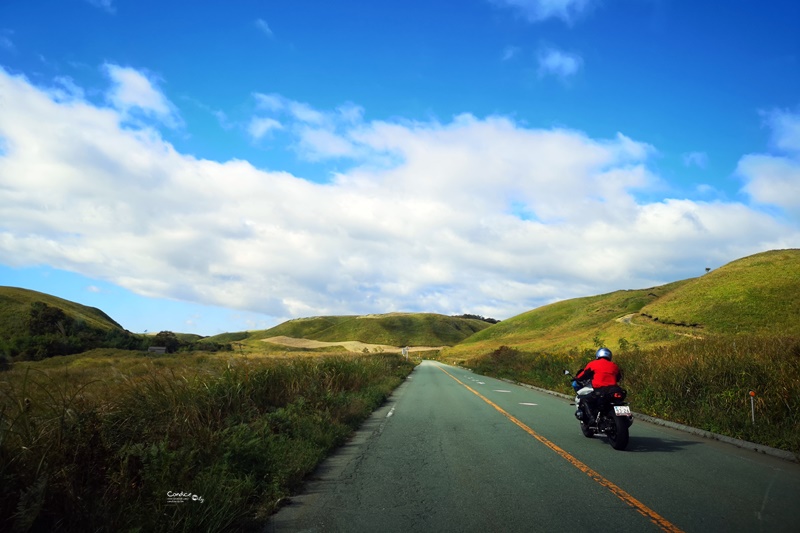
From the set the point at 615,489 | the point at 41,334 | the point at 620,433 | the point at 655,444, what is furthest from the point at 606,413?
the point at 41,334

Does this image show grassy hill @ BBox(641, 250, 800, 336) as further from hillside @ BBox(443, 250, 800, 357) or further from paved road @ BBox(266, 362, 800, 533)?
paved road @ BBox(266, 362, 800, 533)

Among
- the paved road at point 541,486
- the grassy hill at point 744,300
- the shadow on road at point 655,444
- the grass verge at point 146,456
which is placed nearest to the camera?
the grass verge at point 146,456

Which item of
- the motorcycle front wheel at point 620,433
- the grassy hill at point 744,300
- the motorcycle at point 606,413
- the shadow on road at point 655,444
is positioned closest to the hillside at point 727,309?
the grassy hill at point 744,300

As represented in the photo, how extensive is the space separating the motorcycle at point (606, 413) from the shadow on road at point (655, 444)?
424 millimetres

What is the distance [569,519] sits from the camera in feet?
16.9

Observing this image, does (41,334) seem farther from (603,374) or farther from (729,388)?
(729,388)

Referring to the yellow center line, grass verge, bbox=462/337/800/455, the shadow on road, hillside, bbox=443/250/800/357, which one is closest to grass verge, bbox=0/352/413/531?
the yellow center line

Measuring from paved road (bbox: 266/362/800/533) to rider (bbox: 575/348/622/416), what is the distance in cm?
116

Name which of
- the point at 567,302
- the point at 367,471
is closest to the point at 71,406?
the point at 367,471

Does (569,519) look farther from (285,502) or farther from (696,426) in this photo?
(696,426)

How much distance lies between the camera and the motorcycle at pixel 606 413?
30.3ft

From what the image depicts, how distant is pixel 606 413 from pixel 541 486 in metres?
4.13

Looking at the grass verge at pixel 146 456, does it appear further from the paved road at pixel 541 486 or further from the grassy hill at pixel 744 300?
the grassy hill at pixel 744 300

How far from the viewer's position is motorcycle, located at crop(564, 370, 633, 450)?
9.22m
